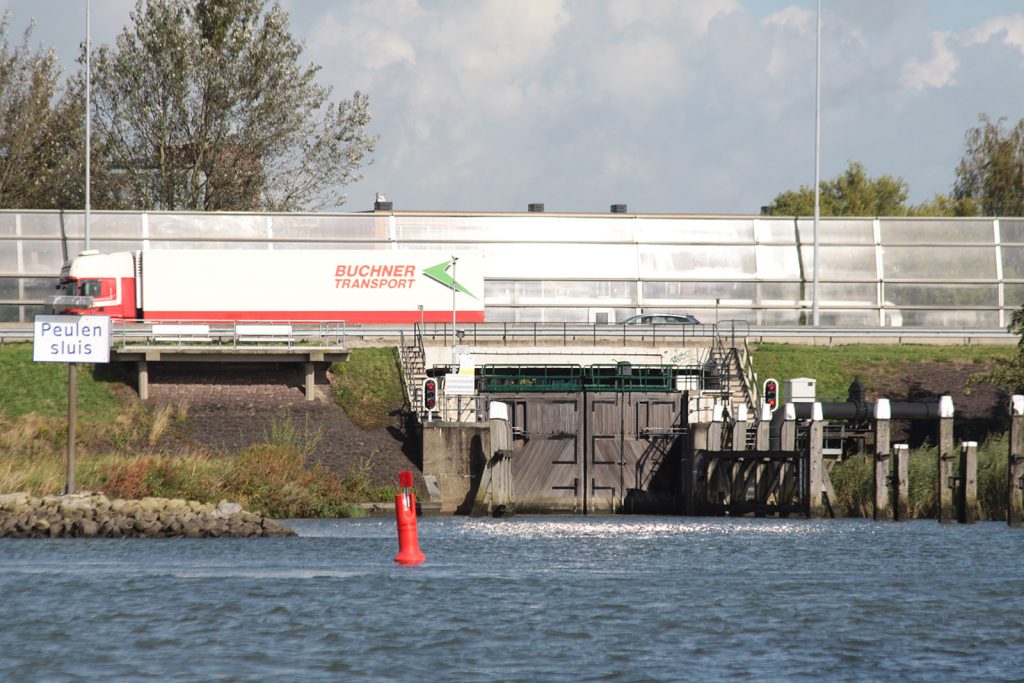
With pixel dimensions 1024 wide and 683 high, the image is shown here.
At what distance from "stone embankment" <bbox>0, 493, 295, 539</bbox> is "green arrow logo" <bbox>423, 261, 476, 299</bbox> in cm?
2491

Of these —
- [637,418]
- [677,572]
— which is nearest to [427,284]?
[637,418]

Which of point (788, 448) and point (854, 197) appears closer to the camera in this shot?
point (788, 448)

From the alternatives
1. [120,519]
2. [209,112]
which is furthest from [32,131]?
[120,519]

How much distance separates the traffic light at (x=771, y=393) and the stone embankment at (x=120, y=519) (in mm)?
19350

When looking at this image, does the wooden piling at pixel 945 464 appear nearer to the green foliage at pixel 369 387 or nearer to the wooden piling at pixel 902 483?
the wooden piling at pixel 902 483

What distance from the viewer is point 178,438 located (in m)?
52.4

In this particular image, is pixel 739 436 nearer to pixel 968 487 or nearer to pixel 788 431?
pixel 788 431

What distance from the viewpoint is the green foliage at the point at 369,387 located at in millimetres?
55594

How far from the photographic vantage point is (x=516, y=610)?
26703 millimetres

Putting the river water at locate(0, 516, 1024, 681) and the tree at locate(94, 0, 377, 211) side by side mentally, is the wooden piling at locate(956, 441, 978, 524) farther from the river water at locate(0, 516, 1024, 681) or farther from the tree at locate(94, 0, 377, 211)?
the tree at locate(94, 0, 377, 211)

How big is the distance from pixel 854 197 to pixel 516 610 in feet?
288

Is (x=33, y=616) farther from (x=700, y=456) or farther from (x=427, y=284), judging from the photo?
(x=427, y=284)

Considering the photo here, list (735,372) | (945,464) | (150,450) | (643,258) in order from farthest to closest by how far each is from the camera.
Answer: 1. (643,258)
2. (735,372)
3. (150,450)
4. (945,464)

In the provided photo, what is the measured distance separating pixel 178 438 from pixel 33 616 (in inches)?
1064
